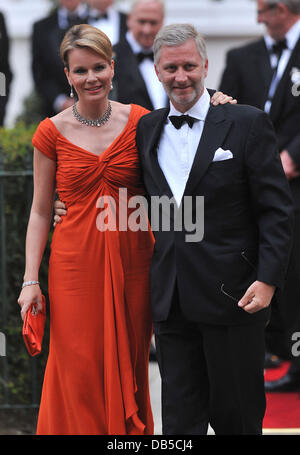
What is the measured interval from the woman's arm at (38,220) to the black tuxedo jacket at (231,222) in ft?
1.82

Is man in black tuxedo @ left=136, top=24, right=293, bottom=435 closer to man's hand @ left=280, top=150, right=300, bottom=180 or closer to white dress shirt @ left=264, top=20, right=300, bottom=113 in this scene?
man's hand @ left=280, top=150, right=300, bottom=180

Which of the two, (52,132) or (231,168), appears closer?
(231,168)

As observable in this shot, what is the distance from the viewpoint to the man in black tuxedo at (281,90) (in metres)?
5.38

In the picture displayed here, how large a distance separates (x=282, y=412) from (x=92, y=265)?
1889 mm

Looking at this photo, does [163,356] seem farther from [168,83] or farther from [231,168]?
[168,83]

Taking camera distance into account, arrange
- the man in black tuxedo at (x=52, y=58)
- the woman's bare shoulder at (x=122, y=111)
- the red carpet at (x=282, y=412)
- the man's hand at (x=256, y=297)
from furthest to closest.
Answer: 1. the man in black tuxedo at (x=52, y=58)
2. the red carpet at (x=282, y=412)
3. the woman's bare shoulder at (x=122, y=111)
4. the man's hand at (x=256, y=297)

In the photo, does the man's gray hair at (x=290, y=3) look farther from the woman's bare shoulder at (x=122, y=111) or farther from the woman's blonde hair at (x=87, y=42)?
the woman's blonde hair at (x=87, y=42)

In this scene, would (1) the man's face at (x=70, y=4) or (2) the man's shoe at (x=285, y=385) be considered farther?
(1) the man's face at (x=70, y=4)

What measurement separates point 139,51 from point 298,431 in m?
3.41

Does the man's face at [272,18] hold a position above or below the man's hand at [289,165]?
above

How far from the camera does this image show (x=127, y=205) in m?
3.95

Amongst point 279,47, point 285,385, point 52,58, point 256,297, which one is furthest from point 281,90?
point 52,58

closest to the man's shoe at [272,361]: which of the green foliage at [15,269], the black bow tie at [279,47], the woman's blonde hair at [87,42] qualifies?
the green foliage at [15,269]

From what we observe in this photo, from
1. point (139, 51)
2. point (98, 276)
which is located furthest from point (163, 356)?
point (139, 51)
